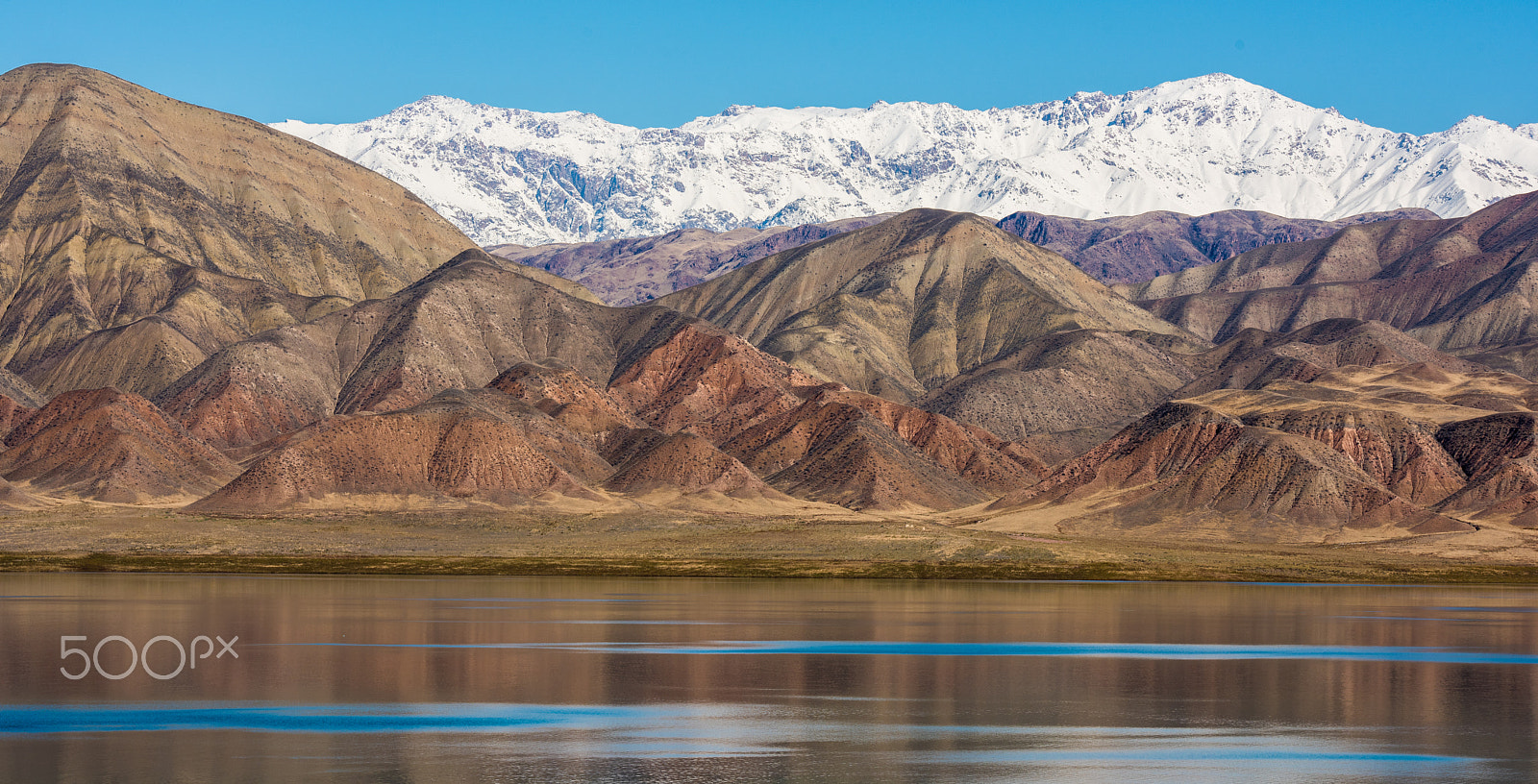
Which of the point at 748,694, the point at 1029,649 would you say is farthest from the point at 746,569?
the point at 748,694

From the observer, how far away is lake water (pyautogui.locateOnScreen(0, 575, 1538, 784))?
38562 millimetres

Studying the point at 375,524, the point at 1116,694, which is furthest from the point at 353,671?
the point at 375,524

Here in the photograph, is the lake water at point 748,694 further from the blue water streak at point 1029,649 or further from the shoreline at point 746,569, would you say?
the shoreline at point 746,569

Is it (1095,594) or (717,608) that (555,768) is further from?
(1095,594)

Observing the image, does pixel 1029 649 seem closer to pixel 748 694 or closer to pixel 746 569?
pixel 748 694

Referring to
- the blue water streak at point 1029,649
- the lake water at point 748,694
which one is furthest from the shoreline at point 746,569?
the blue water streak at point 1029,649

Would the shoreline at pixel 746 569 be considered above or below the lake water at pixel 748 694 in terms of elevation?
below

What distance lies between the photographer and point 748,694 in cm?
5116

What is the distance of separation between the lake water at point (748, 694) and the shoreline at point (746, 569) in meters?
47.4

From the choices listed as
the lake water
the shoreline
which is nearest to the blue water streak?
the lake water

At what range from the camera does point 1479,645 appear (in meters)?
70.8

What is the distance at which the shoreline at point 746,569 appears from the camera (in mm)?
138500

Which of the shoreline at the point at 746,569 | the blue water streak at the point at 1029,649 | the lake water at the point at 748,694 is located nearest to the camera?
the lake water at the point at 748,694

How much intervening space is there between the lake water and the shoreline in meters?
47.4
